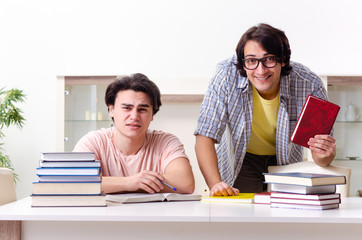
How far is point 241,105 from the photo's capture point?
250 cm

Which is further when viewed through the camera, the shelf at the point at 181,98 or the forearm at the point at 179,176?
the shelf at the point at 181,98

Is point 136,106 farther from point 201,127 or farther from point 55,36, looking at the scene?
point 55,36

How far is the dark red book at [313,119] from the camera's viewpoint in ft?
6.85

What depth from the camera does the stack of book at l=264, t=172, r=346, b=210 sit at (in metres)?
1.58

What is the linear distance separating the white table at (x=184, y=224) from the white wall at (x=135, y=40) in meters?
3.26

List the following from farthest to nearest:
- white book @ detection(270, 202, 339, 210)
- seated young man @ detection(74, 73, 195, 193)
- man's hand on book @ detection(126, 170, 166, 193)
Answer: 1. seated young man @ detection(74, 73, 195, 193)
2. man's hand on book @ detection(126, 170, 166, 193)
3. white book @ detection(270, 202, 339, 210)

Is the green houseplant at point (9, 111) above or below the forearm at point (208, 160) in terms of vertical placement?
above

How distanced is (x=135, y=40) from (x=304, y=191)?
3.52 metres

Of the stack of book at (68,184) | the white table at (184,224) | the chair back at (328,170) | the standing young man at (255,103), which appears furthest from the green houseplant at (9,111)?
the white table at (184,224)

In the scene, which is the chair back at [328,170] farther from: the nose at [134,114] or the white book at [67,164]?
the white book at [67,164]

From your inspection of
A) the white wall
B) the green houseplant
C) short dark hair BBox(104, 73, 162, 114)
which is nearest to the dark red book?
short dark hair BBox(104, 73, 162, 114)

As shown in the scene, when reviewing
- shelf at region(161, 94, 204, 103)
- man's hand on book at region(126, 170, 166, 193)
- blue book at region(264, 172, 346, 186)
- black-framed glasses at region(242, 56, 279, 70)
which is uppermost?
black-framed glasses at region(242, 56, 279, 70)

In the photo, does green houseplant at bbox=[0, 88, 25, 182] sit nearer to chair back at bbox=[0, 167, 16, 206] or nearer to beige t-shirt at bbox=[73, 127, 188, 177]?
beige t-shirt at bbox=[73, 127, 188, 177]

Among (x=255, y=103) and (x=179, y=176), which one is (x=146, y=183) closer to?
(x=179, y=176)
